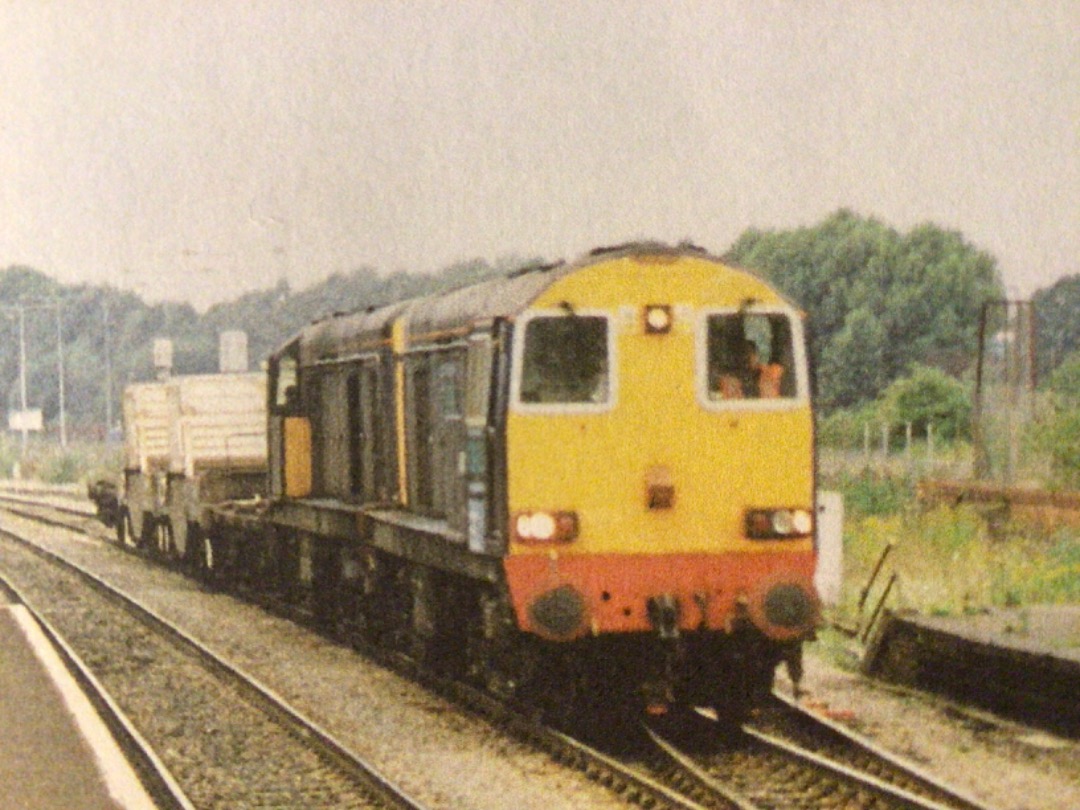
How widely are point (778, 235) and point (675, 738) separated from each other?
67.4 m

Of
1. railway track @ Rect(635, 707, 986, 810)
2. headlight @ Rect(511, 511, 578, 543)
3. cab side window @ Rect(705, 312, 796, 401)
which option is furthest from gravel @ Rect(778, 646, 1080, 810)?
headlight @ Rect(511, 511, 578, 543)

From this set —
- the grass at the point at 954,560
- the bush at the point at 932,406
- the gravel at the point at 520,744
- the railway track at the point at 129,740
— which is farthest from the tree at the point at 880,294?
the gravel at the point at 520,744

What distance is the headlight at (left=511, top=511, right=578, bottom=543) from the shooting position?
35.3 ft

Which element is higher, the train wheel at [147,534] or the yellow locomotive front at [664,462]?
the yellow locomotive front at [664,462]

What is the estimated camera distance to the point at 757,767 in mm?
10445

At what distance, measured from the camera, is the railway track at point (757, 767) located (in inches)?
367

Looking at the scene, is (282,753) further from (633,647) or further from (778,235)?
(778,235)

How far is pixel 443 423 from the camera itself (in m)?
13.1

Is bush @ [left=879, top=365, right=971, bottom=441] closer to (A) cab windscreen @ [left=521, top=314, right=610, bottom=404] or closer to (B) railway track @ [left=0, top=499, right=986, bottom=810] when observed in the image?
(B) railway track @ [left=0, top=499, right=986, bottom=810]

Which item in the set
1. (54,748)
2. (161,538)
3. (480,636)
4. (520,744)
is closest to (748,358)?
(520,744)

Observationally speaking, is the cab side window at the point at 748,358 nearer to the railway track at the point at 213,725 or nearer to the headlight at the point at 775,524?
the headlight at the point at 775,524

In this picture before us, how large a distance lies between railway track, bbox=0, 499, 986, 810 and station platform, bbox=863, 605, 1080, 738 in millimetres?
1282

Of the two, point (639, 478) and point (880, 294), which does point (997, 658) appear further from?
point (880, 294)

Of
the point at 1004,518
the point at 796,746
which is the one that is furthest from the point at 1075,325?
the point at 796,746
